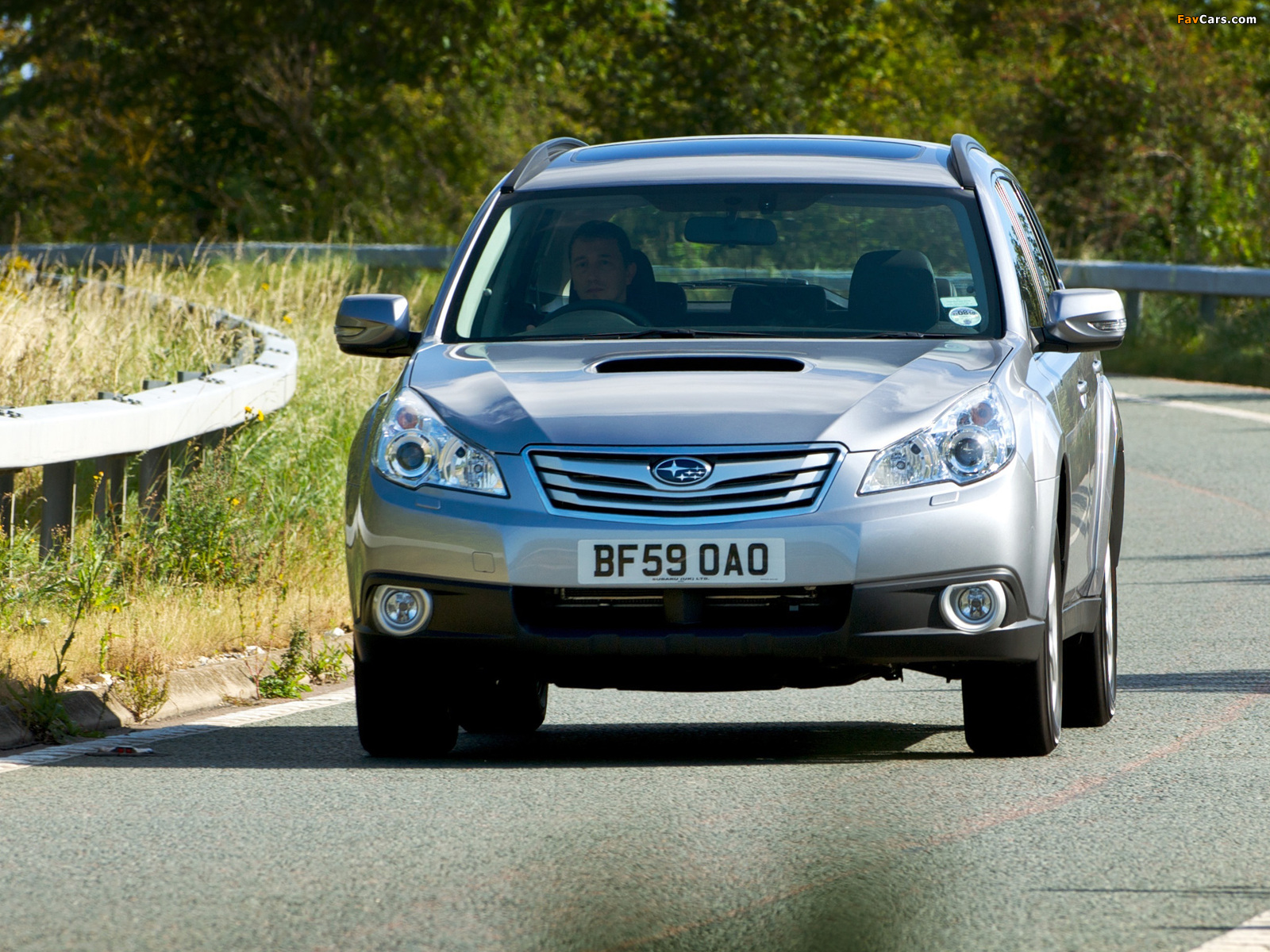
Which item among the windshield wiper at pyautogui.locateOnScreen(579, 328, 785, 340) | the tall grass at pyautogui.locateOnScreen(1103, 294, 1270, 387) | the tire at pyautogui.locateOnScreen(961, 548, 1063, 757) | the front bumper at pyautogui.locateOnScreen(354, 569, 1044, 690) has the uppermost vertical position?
the windshield wiper at pyautogui.locateOnScreen(579, 328, 785, 340)

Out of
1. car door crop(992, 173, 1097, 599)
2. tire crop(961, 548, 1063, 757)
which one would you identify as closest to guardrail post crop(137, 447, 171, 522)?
car door crop(992, 173, 1097, 599)

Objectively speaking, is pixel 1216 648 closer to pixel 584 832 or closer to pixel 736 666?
pixel 736 666

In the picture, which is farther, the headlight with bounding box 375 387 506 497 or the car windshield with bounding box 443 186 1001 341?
the car windshield with bounding box 443 186 1001 341

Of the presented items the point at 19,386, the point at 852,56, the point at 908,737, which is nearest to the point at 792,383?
the point at 908,737

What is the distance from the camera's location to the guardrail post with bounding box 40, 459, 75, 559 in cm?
845

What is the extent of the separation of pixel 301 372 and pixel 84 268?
1200 centimetres

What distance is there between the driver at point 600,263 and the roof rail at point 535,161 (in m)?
0.33

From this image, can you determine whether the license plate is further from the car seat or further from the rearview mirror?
the rearview mirror

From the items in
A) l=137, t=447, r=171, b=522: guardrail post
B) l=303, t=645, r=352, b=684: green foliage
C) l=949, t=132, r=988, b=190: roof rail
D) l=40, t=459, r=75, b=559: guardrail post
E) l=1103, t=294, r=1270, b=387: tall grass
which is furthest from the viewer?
l=1103, t=294, r=1270, b=387: tall grass

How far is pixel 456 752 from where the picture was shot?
6.71m

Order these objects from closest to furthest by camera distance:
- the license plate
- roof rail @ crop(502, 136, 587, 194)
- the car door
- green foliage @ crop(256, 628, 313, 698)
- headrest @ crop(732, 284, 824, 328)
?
the license plate, the car door, headrest @ crop(732, 284, 824, 328), roof rail @ crop(502, 136, 587, 194), green foliage @ crop(256, 628, 313, 698)

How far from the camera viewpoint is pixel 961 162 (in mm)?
7312

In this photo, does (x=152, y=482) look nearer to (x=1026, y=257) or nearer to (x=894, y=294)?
(x=894, y=294)

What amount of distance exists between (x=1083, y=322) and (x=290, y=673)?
313 centimetres
